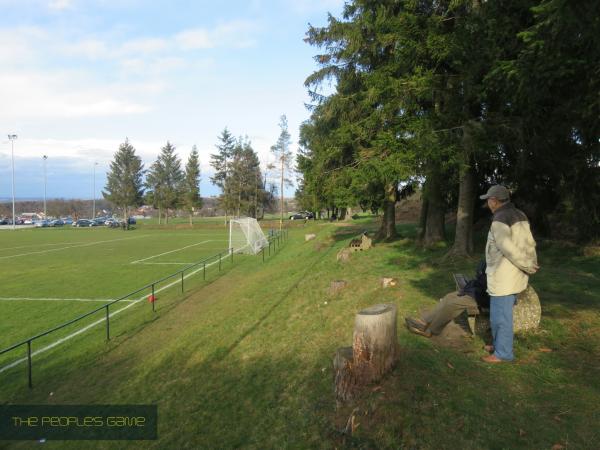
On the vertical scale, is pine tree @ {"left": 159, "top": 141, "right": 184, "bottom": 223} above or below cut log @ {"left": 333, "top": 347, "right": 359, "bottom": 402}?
above

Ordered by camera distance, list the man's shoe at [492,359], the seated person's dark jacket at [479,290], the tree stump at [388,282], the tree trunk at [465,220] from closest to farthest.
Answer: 1. the man's shoe at [492,359]
2. the seated person's dark jacket at [479,290]
3. the tree stump at [388,282]
4. the tree trunk at [465,220]

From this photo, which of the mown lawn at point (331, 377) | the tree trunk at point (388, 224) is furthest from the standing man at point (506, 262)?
the tree trunk at point (388, 224)

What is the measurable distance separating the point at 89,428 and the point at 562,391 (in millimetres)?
6610

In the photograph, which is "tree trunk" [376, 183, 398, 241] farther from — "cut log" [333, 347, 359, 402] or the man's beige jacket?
"cut log" [333, 347, 359, 402]

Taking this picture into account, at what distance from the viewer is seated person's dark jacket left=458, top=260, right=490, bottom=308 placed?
525 cm

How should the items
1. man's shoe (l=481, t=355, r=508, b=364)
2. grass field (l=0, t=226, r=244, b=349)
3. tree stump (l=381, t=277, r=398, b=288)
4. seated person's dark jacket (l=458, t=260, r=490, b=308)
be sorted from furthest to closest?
grass field (l=0, t=226, r=244, b=349) → tree stump (l=381, t=277, r=398, b=288) → seated person's dark jacket (l=458, t=260, r=490, b=308) → man's shoe (l=481, t=355, r=508, b=364)

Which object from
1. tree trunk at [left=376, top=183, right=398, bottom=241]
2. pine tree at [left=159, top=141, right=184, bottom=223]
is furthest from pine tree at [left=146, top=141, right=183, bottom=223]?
tree trunk at [left=376, top=183, right=398, bottom=241]

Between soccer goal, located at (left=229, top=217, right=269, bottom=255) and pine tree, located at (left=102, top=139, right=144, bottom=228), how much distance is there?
4862 cm

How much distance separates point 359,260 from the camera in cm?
1531

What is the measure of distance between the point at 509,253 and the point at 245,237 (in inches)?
1051

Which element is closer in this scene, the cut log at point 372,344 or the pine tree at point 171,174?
the cut log at point 372,344

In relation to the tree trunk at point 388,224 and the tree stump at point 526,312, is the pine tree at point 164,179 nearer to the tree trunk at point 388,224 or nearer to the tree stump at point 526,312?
the tree trunk at point 388,224

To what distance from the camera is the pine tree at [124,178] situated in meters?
72.6

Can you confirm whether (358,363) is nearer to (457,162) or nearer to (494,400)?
(494,400)
